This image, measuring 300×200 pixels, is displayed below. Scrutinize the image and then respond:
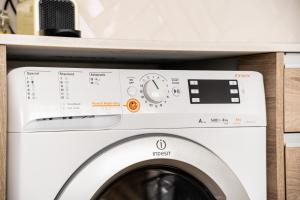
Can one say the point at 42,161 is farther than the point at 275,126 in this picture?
No

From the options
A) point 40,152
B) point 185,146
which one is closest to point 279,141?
point 185,146

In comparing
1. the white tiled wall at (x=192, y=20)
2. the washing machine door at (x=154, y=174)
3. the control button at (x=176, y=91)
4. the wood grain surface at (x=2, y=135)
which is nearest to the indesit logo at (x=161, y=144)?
the washing machine door at (x=154, y=174)

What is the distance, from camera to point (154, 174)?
116 cm

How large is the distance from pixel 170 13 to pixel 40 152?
94cm

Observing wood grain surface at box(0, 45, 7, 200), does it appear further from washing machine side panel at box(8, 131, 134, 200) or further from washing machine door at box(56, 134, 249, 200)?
washing machine door at box(56, 134, 249, 200)

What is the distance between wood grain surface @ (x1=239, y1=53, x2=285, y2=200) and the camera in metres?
1.31

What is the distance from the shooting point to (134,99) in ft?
3.76

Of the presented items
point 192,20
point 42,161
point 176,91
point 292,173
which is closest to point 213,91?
point 176,91

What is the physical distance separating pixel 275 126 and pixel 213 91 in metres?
0.21

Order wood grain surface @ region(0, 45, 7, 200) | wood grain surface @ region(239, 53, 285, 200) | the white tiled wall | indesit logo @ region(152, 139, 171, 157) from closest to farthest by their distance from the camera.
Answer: wood grain surface @ region(0, 45, 7, 200), indesit logo @ region(152, 139, 171, 157), wood grain surface @ region(239, 53, 285, 200), the white tiled wall

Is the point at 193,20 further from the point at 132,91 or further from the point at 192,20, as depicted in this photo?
the point at 132,91

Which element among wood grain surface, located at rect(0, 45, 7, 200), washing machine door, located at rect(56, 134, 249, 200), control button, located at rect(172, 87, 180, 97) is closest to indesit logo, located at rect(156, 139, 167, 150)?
washing machine door, located at rect(56, 134, 249, 200)

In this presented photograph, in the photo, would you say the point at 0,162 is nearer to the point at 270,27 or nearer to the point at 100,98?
the point at 100,98

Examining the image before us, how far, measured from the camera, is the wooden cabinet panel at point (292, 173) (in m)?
1.32
